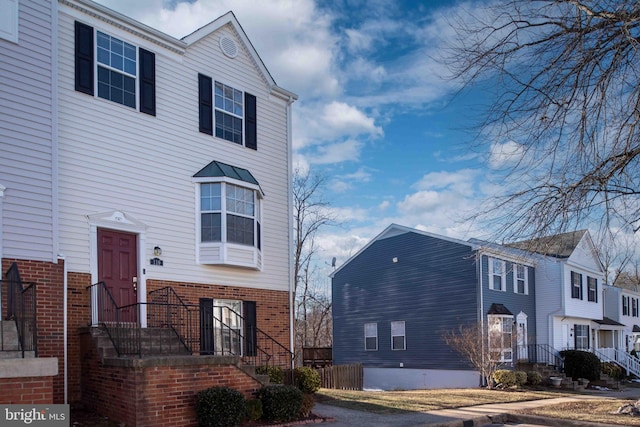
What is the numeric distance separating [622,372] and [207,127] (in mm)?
27021

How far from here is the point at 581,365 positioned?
2823cm

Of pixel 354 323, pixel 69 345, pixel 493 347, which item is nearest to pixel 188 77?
pixel 69 345

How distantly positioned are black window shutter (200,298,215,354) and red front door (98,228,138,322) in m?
1.87

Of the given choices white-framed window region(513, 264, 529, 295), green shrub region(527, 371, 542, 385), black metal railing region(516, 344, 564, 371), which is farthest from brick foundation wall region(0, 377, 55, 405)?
black metal railing region(516, 344, 564, 371)

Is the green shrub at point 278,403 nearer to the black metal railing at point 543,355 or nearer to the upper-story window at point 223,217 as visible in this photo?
the upper-story window at point 223,217

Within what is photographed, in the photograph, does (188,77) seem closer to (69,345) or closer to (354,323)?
(69,345)

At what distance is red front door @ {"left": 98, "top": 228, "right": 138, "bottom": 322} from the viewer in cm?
1313

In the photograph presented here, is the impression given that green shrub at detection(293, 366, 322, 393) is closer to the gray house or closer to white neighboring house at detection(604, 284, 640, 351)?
the gray house

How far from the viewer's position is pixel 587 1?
8469 millimetres

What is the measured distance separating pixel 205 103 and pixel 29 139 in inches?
203

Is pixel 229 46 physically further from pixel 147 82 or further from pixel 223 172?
pixel 223 172

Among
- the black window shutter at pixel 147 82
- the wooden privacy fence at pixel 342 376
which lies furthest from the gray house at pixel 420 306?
the black window shutter at pixel 147 82

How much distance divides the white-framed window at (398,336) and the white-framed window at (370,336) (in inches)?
45.1

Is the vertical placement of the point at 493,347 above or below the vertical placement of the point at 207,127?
below
